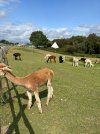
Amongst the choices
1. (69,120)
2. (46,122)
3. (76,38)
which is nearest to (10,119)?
(46,122)

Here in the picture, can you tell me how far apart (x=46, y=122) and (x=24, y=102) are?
256 cm

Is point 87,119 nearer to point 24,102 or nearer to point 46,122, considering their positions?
point 46,122

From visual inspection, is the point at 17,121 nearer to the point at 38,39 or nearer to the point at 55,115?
the point at 55,115

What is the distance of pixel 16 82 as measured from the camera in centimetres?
1249

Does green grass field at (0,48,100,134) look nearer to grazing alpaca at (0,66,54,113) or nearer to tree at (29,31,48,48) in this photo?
grazing alpaca at (0,66,54,113)

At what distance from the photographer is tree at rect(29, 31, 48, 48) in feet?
464

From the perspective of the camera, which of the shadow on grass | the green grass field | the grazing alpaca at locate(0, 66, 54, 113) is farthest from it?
the grazing alpaca at locate(0, 66, 54, 113)

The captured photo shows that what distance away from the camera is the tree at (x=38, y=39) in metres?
141

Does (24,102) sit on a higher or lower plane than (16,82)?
lower

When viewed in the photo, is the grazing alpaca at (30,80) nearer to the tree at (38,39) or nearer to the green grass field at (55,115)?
the green grass field at (55,115)

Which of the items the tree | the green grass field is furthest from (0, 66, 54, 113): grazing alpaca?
the tree

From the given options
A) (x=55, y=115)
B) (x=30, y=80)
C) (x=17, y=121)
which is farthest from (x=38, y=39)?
(x=17, y=121)

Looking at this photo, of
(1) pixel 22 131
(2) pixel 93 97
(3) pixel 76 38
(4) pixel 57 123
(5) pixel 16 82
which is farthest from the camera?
(3) pixel 76 38

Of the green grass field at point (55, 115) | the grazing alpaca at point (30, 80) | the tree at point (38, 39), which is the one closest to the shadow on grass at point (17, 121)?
the green grass field at point (55, 115)
